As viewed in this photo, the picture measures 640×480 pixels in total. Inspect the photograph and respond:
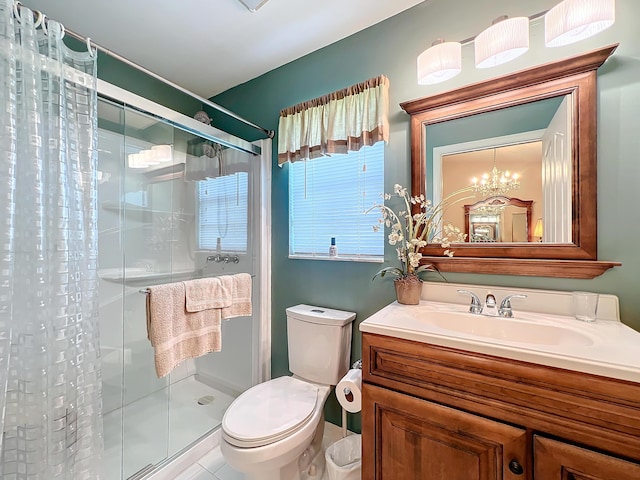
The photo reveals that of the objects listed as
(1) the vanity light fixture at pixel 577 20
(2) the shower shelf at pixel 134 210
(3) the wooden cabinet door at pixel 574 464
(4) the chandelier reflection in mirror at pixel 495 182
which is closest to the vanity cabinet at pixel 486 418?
(3) the wooden cabinet door at pixel 574 464

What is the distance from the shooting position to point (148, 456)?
151cm

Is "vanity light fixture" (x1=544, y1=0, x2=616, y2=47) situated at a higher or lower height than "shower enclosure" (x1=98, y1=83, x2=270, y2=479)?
higher

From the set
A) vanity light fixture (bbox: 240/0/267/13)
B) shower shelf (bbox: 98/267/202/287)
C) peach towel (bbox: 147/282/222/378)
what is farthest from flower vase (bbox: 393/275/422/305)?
vanity light fixture (bbox: 240/0/267/13)

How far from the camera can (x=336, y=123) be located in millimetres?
1659

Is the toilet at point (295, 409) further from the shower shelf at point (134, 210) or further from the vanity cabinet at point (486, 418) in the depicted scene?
the shower shelf at point (134, 210)

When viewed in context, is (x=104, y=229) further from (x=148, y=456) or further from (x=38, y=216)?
(x=148, y=456)

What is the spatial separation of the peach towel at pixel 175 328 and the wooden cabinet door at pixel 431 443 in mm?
951


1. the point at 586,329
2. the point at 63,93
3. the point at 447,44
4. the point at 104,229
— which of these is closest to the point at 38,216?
the point at 63,93

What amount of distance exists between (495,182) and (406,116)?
58cm

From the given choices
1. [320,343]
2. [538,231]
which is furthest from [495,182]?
[320,343]

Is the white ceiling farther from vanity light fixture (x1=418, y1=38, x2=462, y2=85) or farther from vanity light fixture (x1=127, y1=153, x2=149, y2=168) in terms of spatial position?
vanity light fixture (x1=127, y1=153, x2=149, y2=168)

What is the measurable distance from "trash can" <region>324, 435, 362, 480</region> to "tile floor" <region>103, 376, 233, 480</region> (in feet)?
2.87

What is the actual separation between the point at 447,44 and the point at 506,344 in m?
1.26

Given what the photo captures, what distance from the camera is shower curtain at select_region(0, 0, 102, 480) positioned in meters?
0.89
